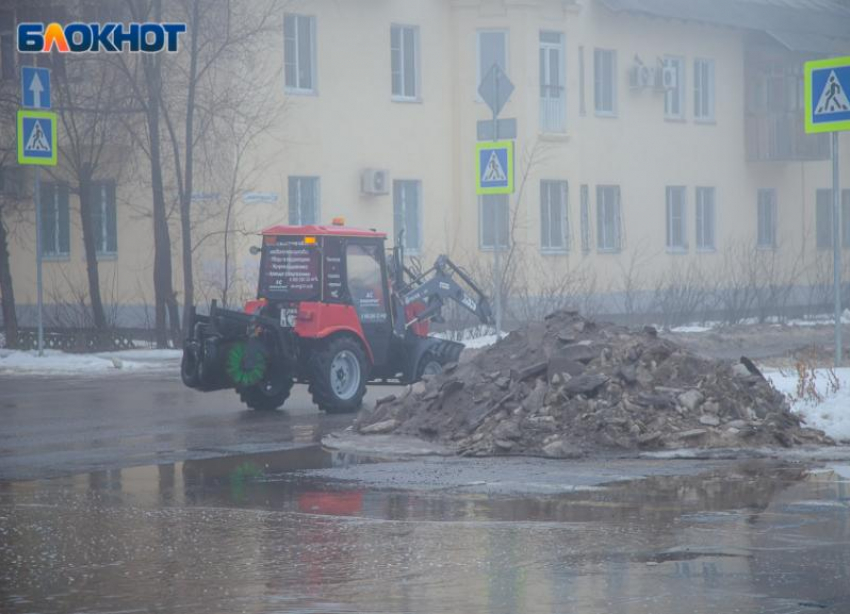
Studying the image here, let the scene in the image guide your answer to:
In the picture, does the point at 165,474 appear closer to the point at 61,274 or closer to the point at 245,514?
the point at 245,514

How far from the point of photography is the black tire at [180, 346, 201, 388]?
55.5 ft

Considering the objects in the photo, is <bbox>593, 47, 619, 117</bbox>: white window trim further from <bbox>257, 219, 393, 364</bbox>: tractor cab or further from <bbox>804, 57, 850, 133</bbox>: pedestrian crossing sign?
<bbox>804, 57, 850, 133</bbox>: pedestrian crossing sign

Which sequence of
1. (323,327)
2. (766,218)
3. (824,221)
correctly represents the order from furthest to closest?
1. (824,221)
2. (766,218)
3. (323,327)

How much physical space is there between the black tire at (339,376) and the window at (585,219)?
66.4 ft

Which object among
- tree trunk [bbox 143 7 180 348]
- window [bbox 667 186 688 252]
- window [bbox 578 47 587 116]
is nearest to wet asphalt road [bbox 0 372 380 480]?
tree trunk [bbox 143 7 180 348]

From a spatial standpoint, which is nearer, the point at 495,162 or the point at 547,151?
the point at 495,162

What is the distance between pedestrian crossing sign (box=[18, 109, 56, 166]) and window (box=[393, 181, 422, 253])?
11189mm

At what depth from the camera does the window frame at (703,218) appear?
41312mm

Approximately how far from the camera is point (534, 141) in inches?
1403

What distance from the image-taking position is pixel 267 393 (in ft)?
57.7

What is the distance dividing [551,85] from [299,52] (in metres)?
6.78

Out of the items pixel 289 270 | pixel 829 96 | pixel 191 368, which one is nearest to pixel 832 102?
pixel 829 96

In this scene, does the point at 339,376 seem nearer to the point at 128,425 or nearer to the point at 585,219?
the point at 128,425

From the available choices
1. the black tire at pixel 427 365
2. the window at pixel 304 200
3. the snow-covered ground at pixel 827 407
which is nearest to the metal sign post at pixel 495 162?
the black tire at pixel 427 365
